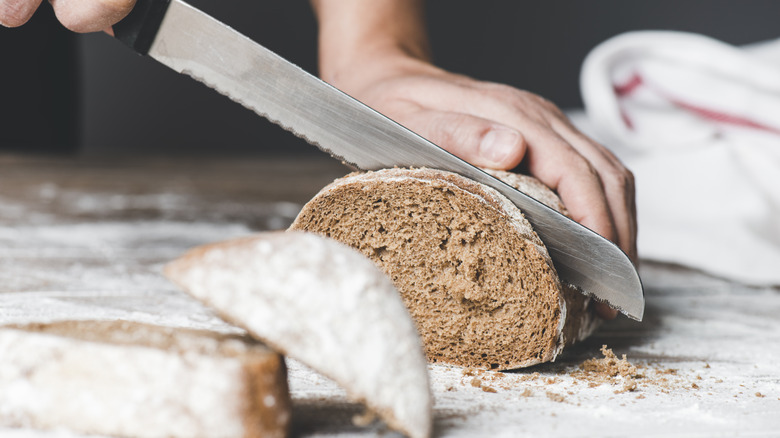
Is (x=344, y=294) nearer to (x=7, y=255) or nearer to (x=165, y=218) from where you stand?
(x=7, y=255)

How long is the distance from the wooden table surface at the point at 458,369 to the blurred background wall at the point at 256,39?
2138 mm

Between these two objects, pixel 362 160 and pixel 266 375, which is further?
pixel 362 160

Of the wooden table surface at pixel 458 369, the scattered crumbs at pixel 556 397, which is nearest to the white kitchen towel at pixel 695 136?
the wooden table surface at pixel 458 369

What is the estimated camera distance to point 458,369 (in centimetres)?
147

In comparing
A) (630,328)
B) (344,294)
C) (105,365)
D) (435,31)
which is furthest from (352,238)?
(435,31)

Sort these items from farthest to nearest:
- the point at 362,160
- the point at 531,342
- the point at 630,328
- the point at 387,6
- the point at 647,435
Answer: the point at 387,6, the point at 630,328, the point at 362,160, the point at 531,342, the point at 647,435

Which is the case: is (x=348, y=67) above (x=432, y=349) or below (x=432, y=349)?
above

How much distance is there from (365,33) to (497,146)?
1000 mm

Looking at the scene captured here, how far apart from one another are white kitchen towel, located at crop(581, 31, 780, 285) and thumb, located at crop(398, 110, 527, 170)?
125 cm

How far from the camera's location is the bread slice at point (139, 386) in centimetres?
94

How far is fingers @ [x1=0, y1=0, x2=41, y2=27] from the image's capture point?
64.8 inches

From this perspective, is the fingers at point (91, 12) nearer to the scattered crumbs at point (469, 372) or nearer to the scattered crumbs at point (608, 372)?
the scattered crumbs at point (469, 372)

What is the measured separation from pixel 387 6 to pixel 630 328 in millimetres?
1352

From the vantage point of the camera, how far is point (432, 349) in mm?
1500
